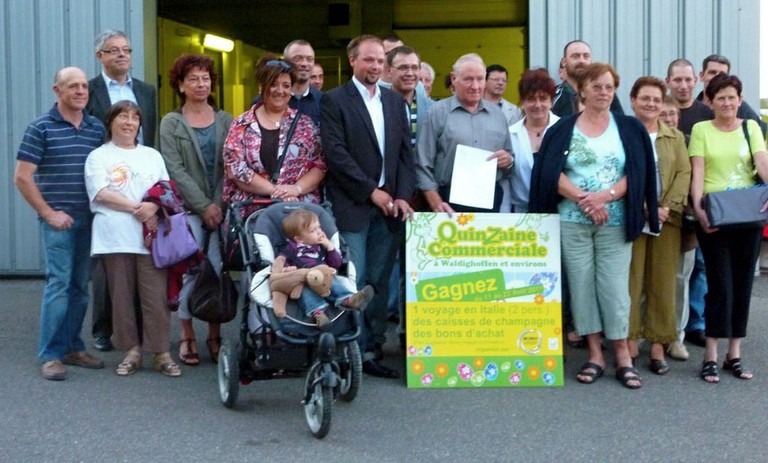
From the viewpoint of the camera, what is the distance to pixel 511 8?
49.8ft

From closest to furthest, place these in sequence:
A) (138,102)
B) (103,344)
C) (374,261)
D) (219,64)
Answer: (374,261), (103,344), (138,102), (219,64)

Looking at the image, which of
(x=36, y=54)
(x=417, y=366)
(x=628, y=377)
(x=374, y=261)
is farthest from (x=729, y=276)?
(x=36, y=54)

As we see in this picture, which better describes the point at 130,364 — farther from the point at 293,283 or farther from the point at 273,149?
the point at 293,283

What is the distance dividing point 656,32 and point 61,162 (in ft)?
18.8

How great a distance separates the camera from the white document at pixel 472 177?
6840mm

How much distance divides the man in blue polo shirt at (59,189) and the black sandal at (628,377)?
3.46m

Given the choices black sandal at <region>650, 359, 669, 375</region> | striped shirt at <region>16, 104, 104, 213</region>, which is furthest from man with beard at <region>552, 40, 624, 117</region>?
striped shirt at <region>16, 104, 104, 213</region>

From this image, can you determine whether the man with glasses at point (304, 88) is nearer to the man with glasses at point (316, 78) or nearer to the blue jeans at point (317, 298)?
the man with glasses at point (316, 78)

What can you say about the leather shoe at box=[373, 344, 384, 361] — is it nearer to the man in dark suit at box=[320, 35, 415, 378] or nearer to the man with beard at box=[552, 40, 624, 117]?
the man in dark suit at box=[320, 35, 415, 378]

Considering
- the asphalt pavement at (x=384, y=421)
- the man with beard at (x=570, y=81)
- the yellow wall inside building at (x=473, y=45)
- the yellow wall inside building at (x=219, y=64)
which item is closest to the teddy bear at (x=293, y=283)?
the asphalt pavement at (x=384, y=421)

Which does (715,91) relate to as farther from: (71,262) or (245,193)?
(71,262)

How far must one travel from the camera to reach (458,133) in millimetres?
6945

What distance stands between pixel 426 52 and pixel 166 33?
365 centimetres

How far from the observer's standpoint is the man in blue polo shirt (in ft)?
22.4
